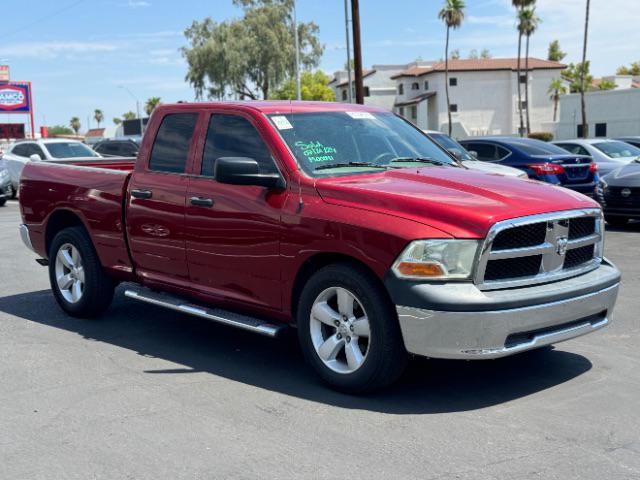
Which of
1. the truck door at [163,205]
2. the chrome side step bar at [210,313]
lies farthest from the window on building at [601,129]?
the chrome side step bar at [210,313]

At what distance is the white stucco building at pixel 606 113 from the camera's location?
55750 mm

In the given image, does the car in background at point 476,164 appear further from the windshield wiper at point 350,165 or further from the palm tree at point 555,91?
the palm tree at point 555,91

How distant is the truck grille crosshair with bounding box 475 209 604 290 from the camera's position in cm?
484

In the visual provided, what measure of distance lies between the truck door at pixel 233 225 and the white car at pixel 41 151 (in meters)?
15.9

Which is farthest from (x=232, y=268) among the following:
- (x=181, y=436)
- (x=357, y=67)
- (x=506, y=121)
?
(x=506, y=121)

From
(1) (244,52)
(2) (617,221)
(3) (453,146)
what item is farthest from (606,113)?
(3) (453,146)

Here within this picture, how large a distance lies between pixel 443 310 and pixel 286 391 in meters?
1.30

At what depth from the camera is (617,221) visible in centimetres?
1442

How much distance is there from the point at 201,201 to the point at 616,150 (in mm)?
15826

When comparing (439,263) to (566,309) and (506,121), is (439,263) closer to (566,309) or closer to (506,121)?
(566,309)

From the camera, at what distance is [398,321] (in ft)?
16.2

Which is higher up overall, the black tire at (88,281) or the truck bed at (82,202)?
the truck bed at (82,202)

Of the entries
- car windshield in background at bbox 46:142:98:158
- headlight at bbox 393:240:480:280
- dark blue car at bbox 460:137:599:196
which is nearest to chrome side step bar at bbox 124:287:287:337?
headlight at bbox 393:240:480:280

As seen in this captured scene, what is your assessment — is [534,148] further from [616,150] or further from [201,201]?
[201,201]
